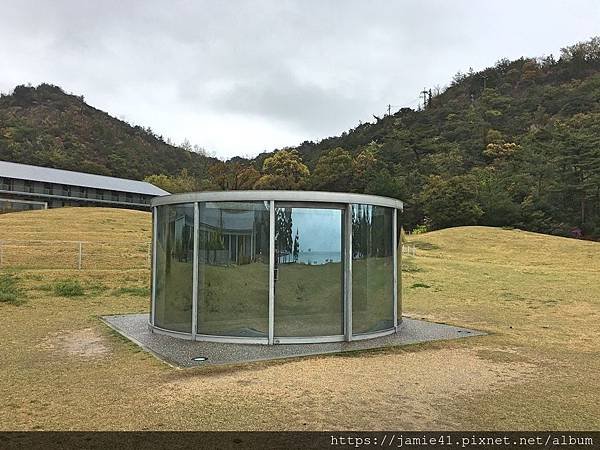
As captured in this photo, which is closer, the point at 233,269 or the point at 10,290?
the point at 233,269

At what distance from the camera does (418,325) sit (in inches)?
343

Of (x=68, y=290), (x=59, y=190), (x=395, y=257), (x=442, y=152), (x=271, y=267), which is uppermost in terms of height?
(x=442, y=152)

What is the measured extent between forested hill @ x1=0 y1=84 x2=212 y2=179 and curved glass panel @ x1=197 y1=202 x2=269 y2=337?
5979cm

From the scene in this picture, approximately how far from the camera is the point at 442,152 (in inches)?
2315

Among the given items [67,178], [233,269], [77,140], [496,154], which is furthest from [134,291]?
[77,140]

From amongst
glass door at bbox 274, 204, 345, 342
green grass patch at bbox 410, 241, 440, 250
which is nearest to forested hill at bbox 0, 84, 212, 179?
green grass patch at bbox 410, 241, 440, 250

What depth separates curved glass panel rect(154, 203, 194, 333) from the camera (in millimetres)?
7184

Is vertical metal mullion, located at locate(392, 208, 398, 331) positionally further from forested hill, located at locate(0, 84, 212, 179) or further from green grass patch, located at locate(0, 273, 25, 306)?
forested hill, located at locate(0, 84, 212, 179)

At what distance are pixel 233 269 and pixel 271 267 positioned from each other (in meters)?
0.52

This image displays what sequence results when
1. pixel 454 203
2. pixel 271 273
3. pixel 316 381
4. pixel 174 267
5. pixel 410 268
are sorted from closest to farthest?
pixel 316 381 → pixel 271 273 → pixel 174 267 → pixel 410 268 → pixel 454 203

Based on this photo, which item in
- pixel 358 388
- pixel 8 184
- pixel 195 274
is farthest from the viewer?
pixel 8 184

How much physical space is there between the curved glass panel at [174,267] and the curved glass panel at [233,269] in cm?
22

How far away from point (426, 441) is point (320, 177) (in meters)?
52.7

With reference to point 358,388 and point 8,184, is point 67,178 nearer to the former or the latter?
point 8,184
